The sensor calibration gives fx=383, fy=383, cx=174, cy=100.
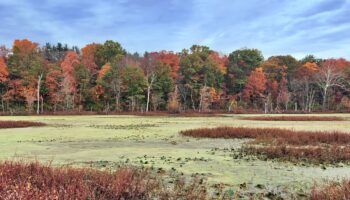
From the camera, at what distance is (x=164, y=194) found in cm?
780

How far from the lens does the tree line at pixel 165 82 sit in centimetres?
7306

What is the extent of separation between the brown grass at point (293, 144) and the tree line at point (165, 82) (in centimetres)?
5005

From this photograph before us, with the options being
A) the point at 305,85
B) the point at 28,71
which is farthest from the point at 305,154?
the point at 305,85

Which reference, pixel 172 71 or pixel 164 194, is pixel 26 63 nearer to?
pixel 172 71

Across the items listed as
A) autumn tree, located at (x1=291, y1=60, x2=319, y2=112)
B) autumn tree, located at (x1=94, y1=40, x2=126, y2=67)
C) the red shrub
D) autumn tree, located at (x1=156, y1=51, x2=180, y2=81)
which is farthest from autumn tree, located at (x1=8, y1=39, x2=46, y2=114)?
autumn tree, located at (x1=291, y1=60, x2=319, y2=112)

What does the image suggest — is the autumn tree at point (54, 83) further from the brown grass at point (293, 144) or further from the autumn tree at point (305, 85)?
the brown grass at point (293, 144)

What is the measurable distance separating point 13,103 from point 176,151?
214ft

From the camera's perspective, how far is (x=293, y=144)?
62.3ft

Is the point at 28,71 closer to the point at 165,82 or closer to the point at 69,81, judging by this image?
the point at 69,81

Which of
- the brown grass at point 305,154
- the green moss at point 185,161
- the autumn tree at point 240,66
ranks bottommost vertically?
the green moss at point 185,161

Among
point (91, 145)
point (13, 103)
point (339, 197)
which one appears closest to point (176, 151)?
point (91, 145)

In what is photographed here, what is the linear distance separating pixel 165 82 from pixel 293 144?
195 ft

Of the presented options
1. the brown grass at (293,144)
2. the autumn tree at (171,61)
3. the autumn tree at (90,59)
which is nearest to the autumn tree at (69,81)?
the autumn tree at (90,59)

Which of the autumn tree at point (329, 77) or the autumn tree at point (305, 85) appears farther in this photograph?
the autumn tree at point (305, 85)
